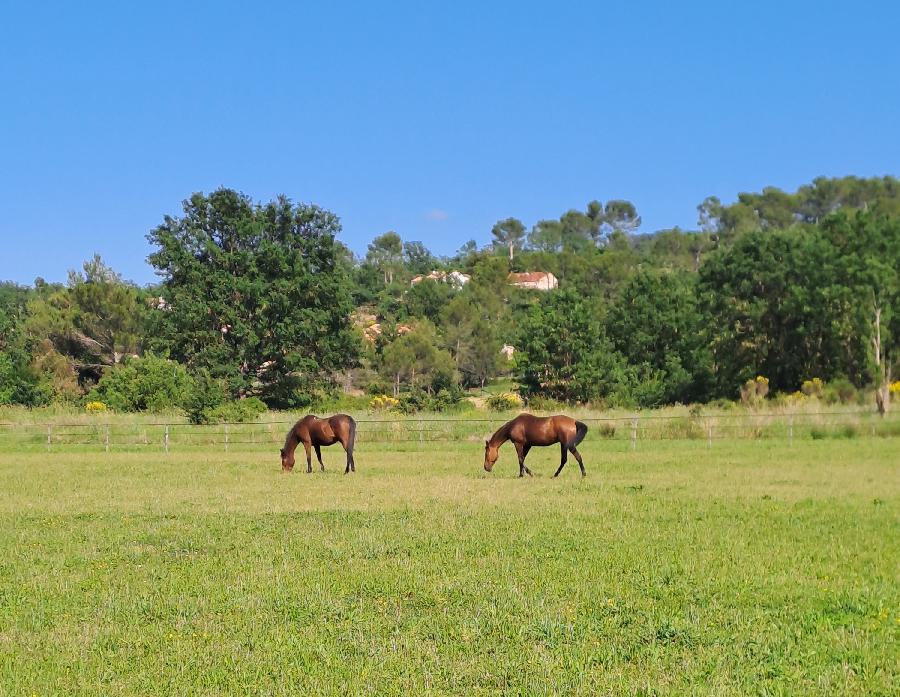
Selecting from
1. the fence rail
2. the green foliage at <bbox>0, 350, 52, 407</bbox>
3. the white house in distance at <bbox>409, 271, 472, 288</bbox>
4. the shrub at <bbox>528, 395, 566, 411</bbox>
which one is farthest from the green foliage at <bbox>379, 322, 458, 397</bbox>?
the fence rail

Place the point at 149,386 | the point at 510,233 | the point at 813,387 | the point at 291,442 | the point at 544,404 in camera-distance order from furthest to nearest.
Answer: the point at 510,233
the point at 544,404
the point at 149,386
the point at 813,387
the point at 291,442

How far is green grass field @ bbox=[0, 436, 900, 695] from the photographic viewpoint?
6582 millimetres

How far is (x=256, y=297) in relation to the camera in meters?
57.0

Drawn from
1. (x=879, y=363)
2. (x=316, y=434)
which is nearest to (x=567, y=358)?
(x=879, y=363)

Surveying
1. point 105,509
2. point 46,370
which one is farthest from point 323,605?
point 46,370

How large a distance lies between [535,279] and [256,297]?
62134 millimetres

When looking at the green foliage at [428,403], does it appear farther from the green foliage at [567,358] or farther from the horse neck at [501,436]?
the horse neck at [501,436]

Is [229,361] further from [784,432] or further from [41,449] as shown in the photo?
[784,432]

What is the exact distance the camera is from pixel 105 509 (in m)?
15.5

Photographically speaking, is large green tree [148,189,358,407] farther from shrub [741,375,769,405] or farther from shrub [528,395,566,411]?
shrub [741,375,769,405]

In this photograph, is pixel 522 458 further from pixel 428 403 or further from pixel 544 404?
pixel 428 403

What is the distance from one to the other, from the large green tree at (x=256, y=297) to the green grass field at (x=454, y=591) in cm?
3904

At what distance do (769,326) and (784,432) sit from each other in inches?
902

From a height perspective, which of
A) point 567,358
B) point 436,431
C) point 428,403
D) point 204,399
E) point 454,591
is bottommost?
point 454,591
